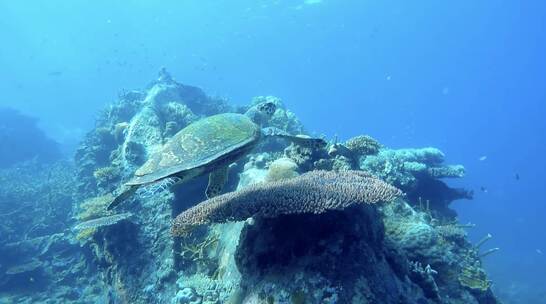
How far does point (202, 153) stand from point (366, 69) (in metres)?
154

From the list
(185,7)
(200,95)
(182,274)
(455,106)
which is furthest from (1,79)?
Answer: (455,106)

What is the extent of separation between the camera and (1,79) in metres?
123

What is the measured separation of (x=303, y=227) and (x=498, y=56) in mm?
161194

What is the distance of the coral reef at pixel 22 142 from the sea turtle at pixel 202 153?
90.9 feet

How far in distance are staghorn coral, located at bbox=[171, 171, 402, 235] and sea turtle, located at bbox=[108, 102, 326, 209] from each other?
0.89 meters

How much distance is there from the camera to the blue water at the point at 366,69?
7438cm

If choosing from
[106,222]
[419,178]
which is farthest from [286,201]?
[419,178]

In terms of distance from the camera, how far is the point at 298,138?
6.97 meters

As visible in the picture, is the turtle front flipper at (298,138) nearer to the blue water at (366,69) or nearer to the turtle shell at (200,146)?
the turtle shell at (200,146)

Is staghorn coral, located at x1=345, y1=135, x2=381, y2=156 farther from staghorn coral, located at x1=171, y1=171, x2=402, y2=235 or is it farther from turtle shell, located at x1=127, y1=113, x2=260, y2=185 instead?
staghorn coral, located at x1=171, y1=171, x2=402, y2=235

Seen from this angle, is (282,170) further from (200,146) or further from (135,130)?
(135,130)

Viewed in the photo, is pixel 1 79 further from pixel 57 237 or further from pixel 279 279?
pixel 279 279

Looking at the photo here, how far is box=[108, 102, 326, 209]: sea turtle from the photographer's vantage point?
5.26 metres

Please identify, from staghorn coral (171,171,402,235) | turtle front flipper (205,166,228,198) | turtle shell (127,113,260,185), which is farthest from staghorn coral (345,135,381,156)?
staghorn coral (171,171,402,235)
